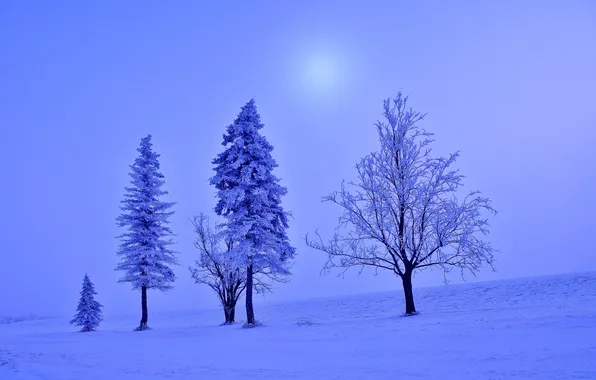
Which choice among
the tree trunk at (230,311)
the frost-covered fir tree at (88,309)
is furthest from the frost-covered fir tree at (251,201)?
the frost-covered fir tree at (88,309)

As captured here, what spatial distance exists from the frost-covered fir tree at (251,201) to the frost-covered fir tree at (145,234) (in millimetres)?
8972

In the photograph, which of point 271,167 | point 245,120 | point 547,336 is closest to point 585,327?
point 547,336

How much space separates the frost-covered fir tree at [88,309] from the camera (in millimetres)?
37094

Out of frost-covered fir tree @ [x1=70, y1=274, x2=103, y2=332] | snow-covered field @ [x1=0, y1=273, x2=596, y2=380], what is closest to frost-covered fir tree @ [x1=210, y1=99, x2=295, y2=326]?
snow-covered field @ [x1=0, y1=273, x2=596, y2=380]

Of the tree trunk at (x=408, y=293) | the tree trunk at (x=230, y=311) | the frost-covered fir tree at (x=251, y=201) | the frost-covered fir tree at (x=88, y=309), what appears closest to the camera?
the tree trunk at (x=408, y=293)

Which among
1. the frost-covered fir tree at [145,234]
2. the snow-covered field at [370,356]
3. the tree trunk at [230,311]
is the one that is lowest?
the snow-covered field at [370,356]

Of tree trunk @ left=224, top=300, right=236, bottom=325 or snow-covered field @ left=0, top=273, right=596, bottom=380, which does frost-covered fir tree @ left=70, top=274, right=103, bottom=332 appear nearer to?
tree trunk @ left=224, top=300, right=236, bottom=325

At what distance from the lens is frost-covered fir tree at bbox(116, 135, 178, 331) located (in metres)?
31.7

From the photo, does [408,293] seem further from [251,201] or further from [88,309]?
[88,309]

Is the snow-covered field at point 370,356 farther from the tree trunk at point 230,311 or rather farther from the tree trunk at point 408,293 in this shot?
the tree trunk at point 230,311

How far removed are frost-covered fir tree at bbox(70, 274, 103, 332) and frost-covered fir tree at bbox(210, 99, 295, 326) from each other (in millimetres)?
20034

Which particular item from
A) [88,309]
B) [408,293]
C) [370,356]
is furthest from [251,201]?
[88,309]

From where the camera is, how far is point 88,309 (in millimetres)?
37719

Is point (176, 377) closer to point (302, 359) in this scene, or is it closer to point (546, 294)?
Result: point (302, 359)
